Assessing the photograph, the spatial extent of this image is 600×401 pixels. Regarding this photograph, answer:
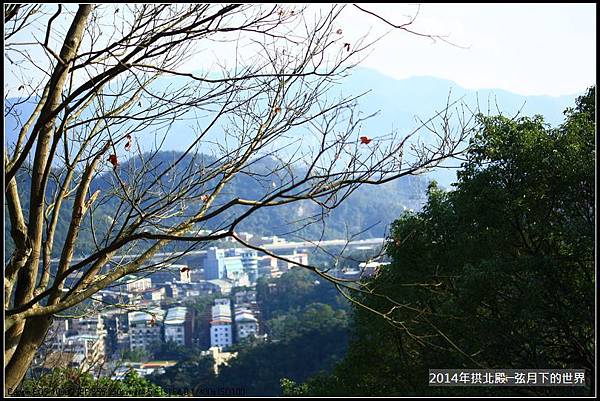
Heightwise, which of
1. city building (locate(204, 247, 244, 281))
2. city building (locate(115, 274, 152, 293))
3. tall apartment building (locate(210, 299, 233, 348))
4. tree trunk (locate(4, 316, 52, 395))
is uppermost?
city building (locate(204, 247, 244, 281))

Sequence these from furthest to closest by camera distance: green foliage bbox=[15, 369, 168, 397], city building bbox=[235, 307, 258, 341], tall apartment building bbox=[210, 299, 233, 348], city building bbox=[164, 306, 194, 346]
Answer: city building bbox=[235, 307, 258, 341] < tall apartment building bbox=[210, 299, 233, 348] < city building bbox=[164, 306, 194, 346] < green foliage bbox=[15, 369, 168, 397]

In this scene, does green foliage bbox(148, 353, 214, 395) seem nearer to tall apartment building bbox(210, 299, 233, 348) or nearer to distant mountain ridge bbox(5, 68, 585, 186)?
tall apartment building bbox(210, 299, 233, 348)

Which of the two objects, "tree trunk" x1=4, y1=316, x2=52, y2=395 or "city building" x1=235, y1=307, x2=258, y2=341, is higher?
"tree trunk" x1=4, y1=316, x2=52, y2=395

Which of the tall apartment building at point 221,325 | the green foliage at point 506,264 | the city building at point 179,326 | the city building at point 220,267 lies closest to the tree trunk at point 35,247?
the green foliage at point 506,264

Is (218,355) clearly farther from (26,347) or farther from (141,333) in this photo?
(26,347)

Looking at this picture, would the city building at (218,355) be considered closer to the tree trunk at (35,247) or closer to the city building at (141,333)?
the city building at (141,333)

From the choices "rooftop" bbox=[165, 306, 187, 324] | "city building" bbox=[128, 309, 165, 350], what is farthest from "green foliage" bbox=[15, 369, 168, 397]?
"rooftop" bbox=[165, 306, 187, 324]

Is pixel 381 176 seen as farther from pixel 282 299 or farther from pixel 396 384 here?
pixel 282 299
